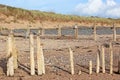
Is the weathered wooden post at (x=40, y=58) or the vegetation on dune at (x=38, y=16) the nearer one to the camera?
the weathered wooden post at (x=40, y=58)

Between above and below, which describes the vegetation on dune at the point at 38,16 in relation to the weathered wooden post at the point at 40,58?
above

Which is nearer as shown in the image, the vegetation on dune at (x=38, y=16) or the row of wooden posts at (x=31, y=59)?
the row of wooden posts at (x=31, y=59)

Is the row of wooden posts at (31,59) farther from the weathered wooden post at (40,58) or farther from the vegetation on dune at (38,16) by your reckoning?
the vegetation on dune at (38,16)

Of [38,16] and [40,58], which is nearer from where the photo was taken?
[40,58]

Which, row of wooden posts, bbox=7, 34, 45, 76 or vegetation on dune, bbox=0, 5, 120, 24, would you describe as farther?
vegetation on dune, bbox=0, 5, 120, 24

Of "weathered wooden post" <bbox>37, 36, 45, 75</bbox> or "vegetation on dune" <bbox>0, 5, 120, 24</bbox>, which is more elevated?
"vegetation on dune" <bbox>0, 5, 120, 24</bbox>

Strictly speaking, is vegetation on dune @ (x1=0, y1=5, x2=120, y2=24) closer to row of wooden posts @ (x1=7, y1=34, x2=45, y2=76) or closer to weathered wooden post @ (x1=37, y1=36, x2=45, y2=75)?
row of wooden posts @ (x1=7, y1=34, x2=45, y2=76)

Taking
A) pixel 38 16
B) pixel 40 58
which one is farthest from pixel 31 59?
pixel 38 16

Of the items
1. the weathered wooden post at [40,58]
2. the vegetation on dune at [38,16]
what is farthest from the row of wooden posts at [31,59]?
the vegetation on dune at [38,16]

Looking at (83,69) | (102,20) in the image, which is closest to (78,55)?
(83,69)

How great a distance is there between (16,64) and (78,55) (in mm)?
4768

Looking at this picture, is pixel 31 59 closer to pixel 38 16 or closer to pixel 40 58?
pixel 40 58

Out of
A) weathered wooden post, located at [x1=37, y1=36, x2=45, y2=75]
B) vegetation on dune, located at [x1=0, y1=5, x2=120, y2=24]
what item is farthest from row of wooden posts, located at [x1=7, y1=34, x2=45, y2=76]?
vegetation on dune, located at [x1=0, y1=5, x2=120, y2=24]

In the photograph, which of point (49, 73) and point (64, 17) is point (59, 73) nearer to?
point (49, 73)
